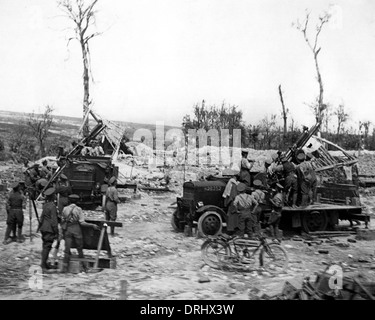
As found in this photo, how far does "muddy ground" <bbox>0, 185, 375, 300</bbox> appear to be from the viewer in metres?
6.63

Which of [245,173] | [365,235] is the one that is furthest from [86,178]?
[365,235]

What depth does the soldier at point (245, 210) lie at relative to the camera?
9.40m

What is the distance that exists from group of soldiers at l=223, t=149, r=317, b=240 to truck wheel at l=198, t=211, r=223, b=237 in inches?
17.0

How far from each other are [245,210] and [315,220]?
141 inches

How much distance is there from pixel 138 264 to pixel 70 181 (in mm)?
6463

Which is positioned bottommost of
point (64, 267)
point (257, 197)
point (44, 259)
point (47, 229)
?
point (64, 267)

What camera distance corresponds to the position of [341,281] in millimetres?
6070

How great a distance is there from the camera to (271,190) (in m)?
11.5

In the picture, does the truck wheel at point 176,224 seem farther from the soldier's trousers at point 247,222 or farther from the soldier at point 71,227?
the soldier at point 71,227

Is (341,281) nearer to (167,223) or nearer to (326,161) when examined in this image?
(167,223)

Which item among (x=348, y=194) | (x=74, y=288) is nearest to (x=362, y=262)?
(x=348, y=194)

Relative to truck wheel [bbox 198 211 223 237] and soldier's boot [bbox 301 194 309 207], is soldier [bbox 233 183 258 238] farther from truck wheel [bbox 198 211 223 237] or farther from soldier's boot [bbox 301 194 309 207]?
soldier's boot [bbox 301 194 309 207]

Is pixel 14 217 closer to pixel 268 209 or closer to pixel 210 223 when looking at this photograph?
pixel 210 223

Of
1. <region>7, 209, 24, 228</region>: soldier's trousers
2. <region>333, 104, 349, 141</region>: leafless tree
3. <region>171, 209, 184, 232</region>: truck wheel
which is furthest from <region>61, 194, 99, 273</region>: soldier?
<region>333, 104, 349, 141</region>: leafless tree
